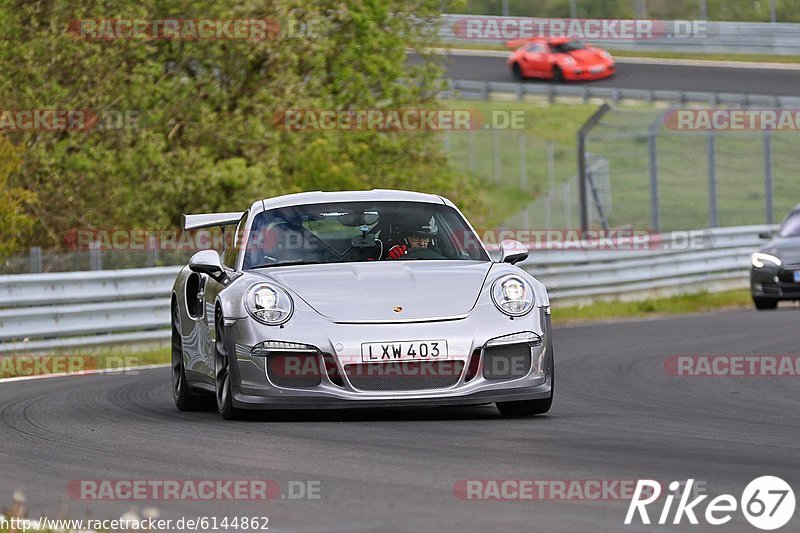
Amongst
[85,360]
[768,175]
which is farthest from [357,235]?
[768,175]

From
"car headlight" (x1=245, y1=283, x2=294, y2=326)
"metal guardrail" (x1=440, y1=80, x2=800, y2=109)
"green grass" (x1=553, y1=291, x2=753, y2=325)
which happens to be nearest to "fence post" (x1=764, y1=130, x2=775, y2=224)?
"green grass" (x1=553, y1=291, x2=753, y2=325)

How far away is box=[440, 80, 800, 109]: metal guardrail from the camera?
40656mm

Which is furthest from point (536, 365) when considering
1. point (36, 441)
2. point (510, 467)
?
point (36, 441)

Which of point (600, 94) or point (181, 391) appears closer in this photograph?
point (181, 391)

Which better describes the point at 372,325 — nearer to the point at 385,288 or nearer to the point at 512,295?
the point at 385,288

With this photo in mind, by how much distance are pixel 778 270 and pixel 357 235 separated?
12.0m

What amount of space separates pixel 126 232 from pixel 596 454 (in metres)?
15.3

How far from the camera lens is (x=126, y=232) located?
70.7ft

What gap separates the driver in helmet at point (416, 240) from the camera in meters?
9.33

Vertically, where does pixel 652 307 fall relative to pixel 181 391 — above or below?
below

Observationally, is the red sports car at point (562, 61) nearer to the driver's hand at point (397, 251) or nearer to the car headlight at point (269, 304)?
the driver's hand at point (397, 251)

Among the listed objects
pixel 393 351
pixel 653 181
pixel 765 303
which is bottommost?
pixel 765 303

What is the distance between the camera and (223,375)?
29.0 feet

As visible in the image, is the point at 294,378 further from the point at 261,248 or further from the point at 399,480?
the point at 399,480
